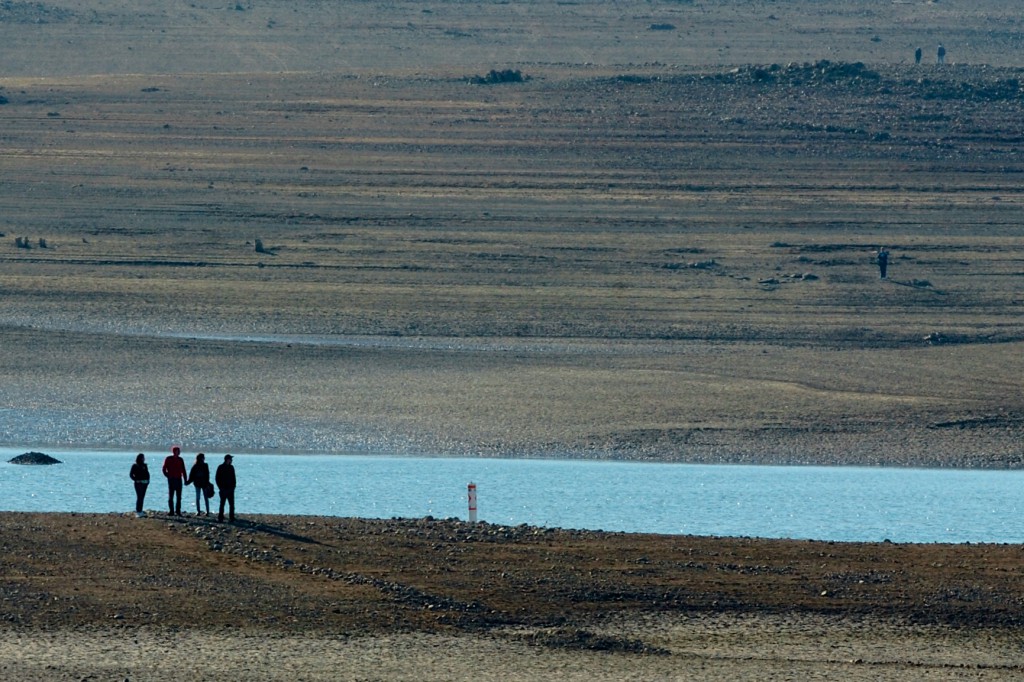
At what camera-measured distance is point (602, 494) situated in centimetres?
1848

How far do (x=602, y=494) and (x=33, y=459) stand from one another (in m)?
6.29

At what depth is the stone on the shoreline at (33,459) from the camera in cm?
1958

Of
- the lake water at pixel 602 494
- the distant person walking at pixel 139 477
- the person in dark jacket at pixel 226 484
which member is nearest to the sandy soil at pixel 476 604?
the person in dark jacket at pixel 226 484

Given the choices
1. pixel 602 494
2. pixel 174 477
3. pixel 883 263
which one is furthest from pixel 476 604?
pixel 883 263

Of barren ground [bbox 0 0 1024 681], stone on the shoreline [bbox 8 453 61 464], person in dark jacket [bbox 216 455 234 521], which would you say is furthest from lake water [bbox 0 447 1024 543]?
person in dark jacket [bbox 216 455 234 521]

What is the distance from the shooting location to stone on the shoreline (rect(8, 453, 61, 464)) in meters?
19.6

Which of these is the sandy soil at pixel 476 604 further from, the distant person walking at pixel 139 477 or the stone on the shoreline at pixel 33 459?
the stone on the shoreline at pixel 33 459

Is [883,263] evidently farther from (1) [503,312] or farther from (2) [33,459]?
(2) [33,459]

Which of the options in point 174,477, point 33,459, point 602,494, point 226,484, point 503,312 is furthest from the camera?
point 503,312

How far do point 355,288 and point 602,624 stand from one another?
1593cm

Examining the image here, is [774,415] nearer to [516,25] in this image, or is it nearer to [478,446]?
[478,446]

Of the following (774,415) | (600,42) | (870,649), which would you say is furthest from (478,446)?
(600,42)

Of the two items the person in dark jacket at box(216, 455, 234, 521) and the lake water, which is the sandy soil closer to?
the person in dark jacket at box(216, 455, 234, 521)

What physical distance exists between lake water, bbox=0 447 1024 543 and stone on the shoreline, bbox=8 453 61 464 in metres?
0.15
